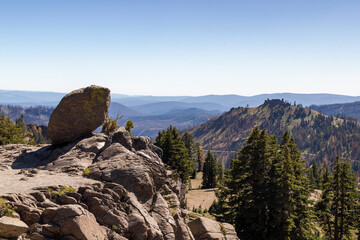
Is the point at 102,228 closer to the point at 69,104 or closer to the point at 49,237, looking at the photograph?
the point at 49,237

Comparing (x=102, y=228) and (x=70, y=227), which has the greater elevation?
(x=70, y=227)

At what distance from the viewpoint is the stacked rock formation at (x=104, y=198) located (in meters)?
11.5

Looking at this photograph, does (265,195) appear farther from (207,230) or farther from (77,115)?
(77,115)

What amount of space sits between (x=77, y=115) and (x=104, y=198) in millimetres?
14694

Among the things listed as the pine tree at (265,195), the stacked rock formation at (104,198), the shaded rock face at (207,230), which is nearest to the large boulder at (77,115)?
the stacked rock formation at (104,198)

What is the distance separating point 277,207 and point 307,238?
23.1ft

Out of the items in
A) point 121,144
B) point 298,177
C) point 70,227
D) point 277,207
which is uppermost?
point 121,144

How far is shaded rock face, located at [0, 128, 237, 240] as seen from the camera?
11.6 metres

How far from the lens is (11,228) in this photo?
9852 millimetres

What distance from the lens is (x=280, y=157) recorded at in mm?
32094

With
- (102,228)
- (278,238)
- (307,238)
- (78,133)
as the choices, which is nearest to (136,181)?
(102,228)

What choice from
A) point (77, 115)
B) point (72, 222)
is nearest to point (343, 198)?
point (77, 115)

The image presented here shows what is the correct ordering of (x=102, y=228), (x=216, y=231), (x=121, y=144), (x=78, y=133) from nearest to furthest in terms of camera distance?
1. (x=102, y=228)
2. (x=216, y=231)
3. (x=121, y=144)
4. (x=78, y=133)

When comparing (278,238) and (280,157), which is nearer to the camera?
(278,238)
